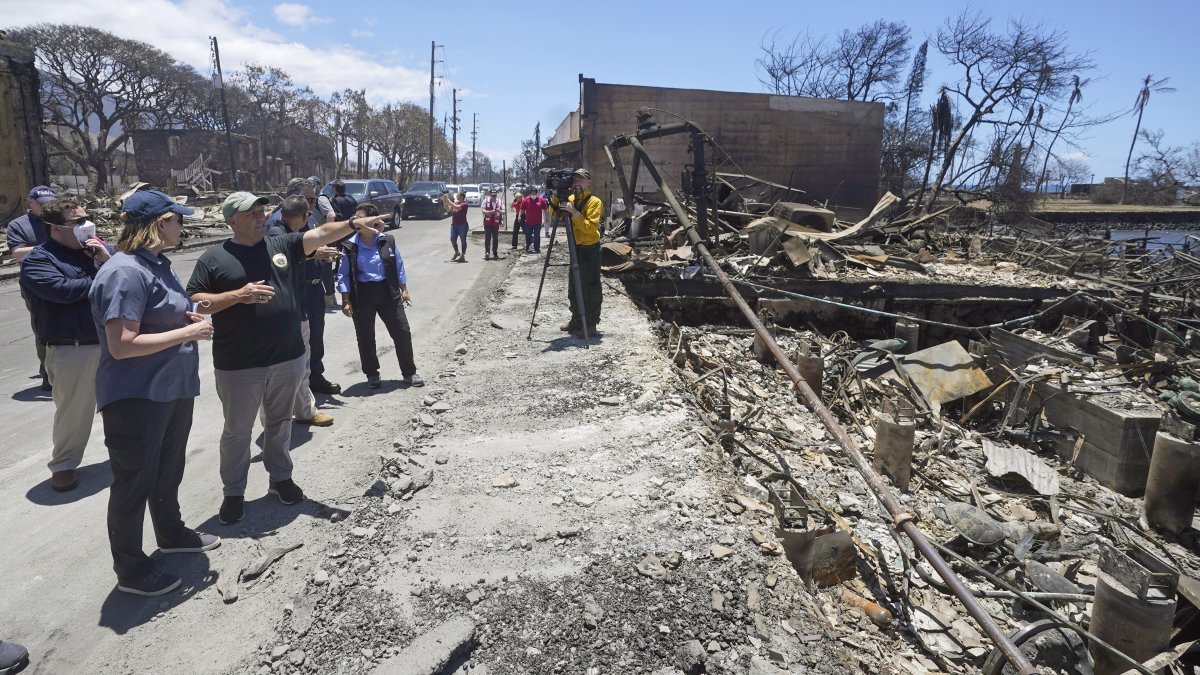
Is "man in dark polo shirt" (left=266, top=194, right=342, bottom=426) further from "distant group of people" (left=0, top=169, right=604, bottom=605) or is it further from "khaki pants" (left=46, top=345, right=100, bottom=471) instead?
"khaki pants" (left=46, top=345, right=100, bottom=471)

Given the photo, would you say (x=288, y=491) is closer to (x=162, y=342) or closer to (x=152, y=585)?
(x=152, y=585)

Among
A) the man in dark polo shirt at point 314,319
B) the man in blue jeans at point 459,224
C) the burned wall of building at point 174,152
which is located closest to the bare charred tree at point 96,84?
the burned wall of building at point 174,152

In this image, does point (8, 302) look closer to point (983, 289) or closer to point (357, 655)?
point (357, 655)

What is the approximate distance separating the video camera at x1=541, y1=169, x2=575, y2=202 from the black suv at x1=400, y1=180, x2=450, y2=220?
2010cm

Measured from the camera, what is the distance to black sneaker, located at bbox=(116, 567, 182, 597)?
288 centimetres

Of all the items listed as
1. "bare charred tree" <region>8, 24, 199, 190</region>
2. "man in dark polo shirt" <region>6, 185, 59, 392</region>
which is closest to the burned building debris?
"man in dark polo shirt" <region>6, 185, 59, 392</region>

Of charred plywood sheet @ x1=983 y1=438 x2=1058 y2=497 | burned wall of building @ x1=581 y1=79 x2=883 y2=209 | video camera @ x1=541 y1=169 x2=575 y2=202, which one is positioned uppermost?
burned wall of building @ x1=581 y1=79 x2=883 y2=209

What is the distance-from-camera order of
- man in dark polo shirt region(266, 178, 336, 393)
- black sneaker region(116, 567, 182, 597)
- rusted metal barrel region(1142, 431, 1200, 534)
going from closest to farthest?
1. black sneaker region(116, 567, 182, 597)
2. man in dark polo shirt region(266, 178, 336, 393)
3. rusted metal barrel region(1142, 431, 1200, 534)

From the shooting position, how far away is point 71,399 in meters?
3.79

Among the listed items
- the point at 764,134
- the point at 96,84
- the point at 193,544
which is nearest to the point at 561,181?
the point at 193,544

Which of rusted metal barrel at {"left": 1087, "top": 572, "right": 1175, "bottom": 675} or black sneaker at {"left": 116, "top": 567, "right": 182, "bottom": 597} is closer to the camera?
black sneaker at {"left": 116, "top": 567, "right": 182, "bottom": 597}

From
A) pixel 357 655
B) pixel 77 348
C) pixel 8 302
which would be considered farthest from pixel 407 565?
pixel 8 302

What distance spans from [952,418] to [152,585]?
7.65m

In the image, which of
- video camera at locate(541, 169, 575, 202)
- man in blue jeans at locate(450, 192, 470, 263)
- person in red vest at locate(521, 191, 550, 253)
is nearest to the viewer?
video camera at locate(541, 169, 575, 202)
